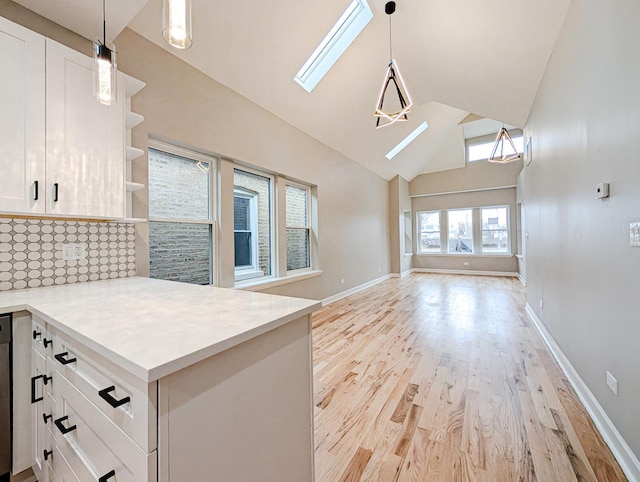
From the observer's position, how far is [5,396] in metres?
1.23

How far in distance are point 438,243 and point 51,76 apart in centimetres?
943

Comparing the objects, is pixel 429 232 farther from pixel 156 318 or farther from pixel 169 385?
pixel 169 385

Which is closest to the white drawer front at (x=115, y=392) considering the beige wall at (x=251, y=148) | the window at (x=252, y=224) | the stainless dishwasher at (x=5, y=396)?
the stainless dishwasher at (x=5, y=396)

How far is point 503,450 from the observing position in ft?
4.93

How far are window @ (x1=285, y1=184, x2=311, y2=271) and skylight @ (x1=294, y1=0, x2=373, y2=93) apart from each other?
4.89 feet

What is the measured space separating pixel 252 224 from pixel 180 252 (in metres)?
1.08

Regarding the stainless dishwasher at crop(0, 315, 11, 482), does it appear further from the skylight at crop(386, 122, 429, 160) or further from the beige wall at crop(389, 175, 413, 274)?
the beige wall at crop(389, 175, 413, 274)

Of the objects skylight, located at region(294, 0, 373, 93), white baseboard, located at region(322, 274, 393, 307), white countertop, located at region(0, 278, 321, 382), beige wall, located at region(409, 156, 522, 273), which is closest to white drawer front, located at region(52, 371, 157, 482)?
white countertop, located at region(0, 278, 321, 382)

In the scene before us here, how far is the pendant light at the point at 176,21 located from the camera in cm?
107

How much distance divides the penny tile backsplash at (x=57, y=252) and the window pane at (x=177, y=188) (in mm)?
491

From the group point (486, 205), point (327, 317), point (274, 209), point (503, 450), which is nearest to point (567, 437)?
point (503, 450)

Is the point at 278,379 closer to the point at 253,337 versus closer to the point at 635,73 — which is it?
the point at 253,337

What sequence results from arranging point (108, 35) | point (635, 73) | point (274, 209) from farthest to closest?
point (274, 209) < point (108, 35) < point (635, 73)

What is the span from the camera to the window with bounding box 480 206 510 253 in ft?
26.6
